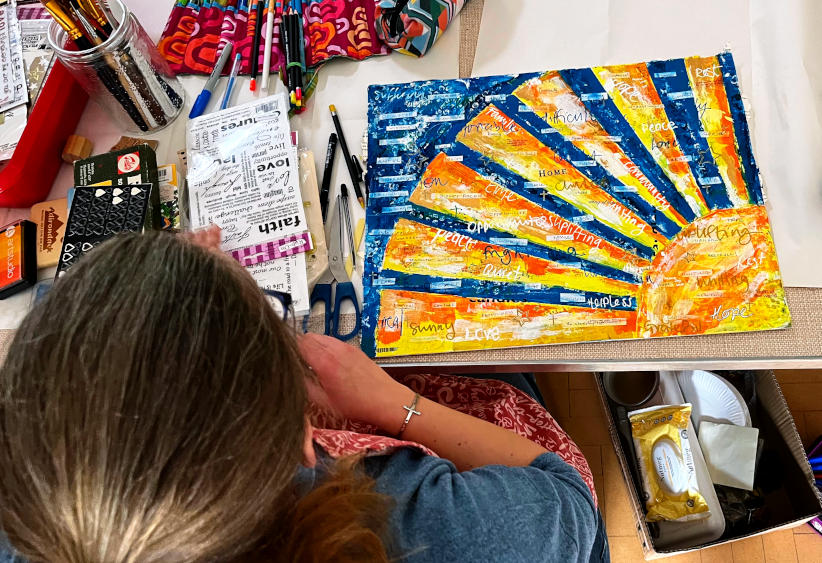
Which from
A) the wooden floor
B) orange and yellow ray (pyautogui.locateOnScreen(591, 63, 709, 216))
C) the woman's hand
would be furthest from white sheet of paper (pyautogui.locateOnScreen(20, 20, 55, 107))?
the wooden floor

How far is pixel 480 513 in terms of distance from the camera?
542mm

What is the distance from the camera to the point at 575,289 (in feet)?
2.42

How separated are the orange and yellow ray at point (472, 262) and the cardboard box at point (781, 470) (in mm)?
520

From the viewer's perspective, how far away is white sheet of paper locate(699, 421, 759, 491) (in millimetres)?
1067

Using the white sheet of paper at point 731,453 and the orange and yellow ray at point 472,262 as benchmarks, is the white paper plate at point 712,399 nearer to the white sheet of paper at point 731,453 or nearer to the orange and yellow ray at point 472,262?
the white sheet of paper at point 731,453

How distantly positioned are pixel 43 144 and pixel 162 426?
2.23ft

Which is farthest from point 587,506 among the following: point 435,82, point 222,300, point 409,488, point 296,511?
point 435,82

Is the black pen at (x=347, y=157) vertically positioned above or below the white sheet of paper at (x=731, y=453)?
above

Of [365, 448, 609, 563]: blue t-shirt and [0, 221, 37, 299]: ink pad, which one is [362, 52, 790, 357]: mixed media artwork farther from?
[0, 221, 37, 299]: ink pad

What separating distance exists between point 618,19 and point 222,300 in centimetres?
73

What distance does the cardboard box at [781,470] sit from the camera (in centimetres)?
103

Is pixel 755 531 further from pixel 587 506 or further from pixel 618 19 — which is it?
pixel 618 19

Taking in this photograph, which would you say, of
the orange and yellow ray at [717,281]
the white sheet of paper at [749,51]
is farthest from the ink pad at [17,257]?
the orange and yellow ray at [717,281]

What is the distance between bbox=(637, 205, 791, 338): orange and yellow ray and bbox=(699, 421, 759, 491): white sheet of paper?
47cm
